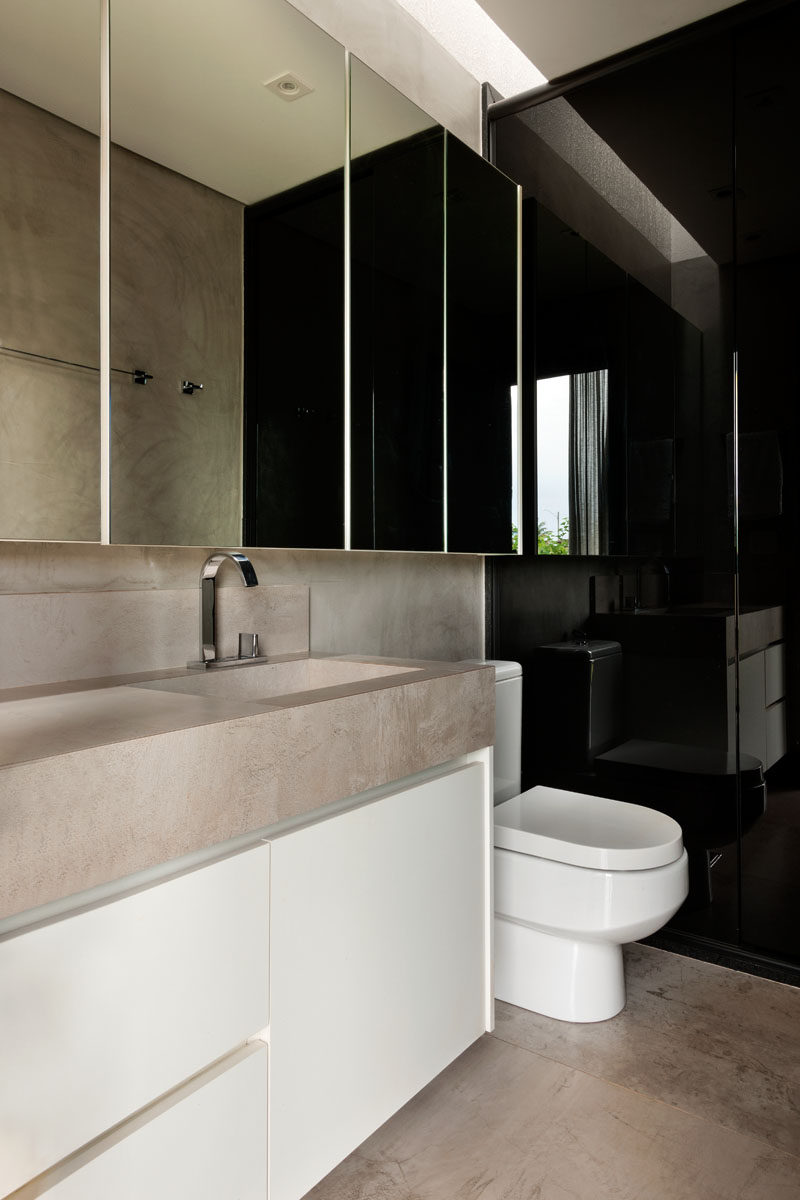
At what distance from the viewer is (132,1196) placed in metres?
0.94

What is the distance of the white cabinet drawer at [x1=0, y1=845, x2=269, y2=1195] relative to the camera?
83cm

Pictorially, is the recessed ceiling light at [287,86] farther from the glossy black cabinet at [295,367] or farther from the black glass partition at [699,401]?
the black glass partition at [699,401]

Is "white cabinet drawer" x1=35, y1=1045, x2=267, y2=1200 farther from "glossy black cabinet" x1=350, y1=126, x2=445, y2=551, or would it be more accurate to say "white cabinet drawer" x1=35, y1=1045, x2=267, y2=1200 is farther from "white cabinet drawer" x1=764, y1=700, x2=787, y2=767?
"white cabinet drawer" x1=764, y1=700, x2=787, y2=767

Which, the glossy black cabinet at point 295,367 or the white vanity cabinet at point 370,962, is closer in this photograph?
the white vanity cabinet at point 370,962

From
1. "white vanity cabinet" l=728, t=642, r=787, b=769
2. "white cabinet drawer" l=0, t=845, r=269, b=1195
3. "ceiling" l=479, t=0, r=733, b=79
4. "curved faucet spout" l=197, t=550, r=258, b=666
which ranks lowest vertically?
"white cabinet drawer" l=0, t=845, r=269, b=1195

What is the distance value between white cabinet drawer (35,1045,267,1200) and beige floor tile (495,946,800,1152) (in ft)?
2.83

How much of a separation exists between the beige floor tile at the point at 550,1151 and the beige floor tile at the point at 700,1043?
2.2 inches

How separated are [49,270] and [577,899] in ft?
5.29

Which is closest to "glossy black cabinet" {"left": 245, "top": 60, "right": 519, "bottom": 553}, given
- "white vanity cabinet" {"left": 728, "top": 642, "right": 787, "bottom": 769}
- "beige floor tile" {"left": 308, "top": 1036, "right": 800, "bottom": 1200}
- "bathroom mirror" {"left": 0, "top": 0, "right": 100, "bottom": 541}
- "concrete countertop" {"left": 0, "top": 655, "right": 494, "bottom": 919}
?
"bathroom mirror" {"left": 0, "top": 0, "right": 100, "bottom": 541}

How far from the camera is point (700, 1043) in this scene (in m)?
1.78

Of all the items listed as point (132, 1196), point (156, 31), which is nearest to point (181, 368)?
point (156, 31)

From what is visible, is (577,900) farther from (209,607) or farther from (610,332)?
(610,332)

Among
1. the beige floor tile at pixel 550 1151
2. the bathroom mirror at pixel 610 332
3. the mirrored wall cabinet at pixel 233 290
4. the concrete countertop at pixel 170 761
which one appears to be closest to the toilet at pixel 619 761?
the bathroom mirror at pixel 610 332

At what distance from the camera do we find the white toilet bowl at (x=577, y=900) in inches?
69.7
